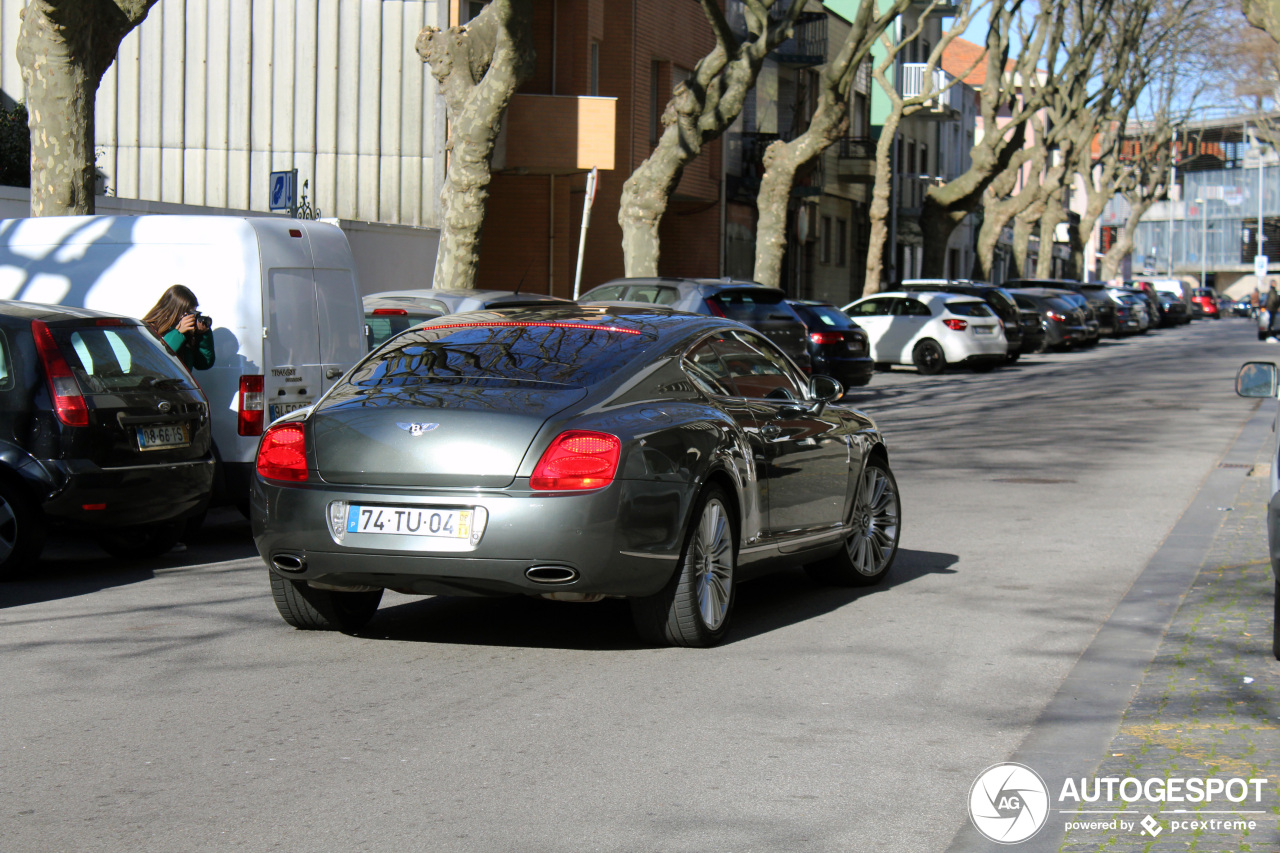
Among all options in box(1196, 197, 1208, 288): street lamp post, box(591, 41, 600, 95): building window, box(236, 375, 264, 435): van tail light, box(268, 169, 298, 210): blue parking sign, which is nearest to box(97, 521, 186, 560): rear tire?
box(236, 375, 264, 435): van tail light

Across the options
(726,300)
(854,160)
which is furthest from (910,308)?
(854,160)

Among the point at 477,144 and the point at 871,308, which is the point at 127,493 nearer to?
the point at 477,144

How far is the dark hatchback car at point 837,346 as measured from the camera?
A: 79.8 ft

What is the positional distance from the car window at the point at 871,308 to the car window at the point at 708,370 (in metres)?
25.6

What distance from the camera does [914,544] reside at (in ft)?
34.5

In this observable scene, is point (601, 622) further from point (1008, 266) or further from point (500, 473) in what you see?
point (1008, 266)

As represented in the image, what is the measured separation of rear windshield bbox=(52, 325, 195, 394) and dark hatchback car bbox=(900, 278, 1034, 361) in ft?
88.1

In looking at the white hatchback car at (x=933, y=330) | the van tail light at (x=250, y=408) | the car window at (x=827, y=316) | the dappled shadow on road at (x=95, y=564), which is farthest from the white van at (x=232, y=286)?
the white hatchback car at (x=933, y=330)

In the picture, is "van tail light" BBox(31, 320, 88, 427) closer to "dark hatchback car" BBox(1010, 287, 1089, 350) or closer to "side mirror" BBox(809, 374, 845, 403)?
"side mirror" BBox(809, 374, 845, 403)

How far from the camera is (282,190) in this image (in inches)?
778

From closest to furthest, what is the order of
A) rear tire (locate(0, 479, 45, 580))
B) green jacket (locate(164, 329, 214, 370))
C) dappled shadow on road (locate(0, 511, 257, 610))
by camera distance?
dappled shadow on road (locate(0, 511, 257, 610)) < rear tire (locate(0, 479, 45, 580)) < green jacket (locate(164, 329, 214, 370))

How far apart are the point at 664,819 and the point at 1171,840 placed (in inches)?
54.3

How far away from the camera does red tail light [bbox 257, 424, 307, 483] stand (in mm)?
6836

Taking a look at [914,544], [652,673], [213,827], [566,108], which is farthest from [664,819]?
[566,108]
